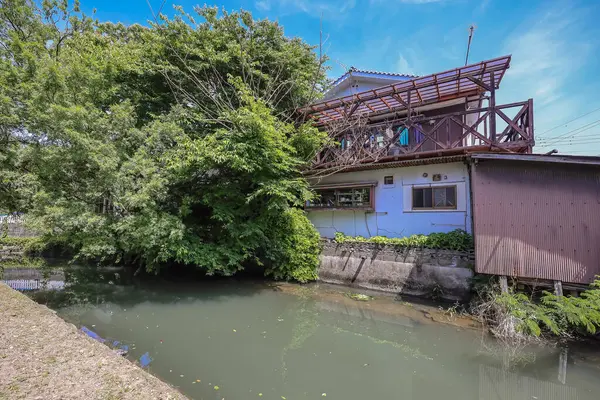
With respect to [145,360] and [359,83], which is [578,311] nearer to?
[145,360]

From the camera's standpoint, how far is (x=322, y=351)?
5.71 metres

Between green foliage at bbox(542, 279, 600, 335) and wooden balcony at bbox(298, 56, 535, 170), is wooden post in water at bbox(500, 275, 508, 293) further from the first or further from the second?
wooden balcony at bbox(298, 56, 535, 170)

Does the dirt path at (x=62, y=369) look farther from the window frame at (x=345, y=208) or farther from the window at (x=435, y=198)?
the window at (x=435, y=198)

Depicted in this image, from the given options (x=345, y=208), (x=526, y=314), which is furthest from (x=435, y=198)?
(x=526, y=314)

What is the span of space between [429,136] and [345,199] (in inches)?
160

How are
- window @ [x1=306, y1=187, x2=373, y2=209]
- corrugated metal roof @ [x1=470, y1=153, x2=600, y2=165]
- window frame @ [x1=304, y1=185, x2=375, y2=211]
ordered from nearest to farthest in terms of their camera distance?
corrugated metal roof @ [x1=470, y1=153, x2=600, y2=165]
window frame @ [x1=304, y1=185, x2=375, y2=211]
window @ [x1=306, y1=187, x2=373, y2=209]

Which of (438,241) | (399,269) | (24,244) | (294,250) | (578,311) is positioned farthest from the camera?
(24,244)

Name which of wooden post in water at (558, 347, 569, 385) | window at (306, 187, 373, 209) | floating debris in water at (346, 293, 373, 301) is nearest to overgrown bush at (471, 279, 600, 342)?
wooden post in water at (558, 347, 569, 385)

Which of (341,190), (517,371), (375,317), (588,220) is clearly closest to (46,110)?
(341,190)

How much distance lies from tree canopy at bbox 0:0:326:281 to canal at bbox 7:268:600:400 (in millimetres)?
1919

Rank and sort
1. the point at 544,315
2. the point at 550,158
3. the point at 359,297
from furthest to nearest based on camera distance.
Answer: the point at 359,297, the point at 550,158, the point at 544,315

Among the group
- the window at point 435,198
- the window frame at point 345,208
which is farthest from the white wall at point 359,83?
the window at point 435,198

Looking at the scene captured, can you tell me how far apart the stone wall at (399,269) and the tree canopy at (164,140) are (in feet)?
3.52

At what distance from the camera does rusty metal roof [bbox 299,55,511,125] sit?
8.41 m
